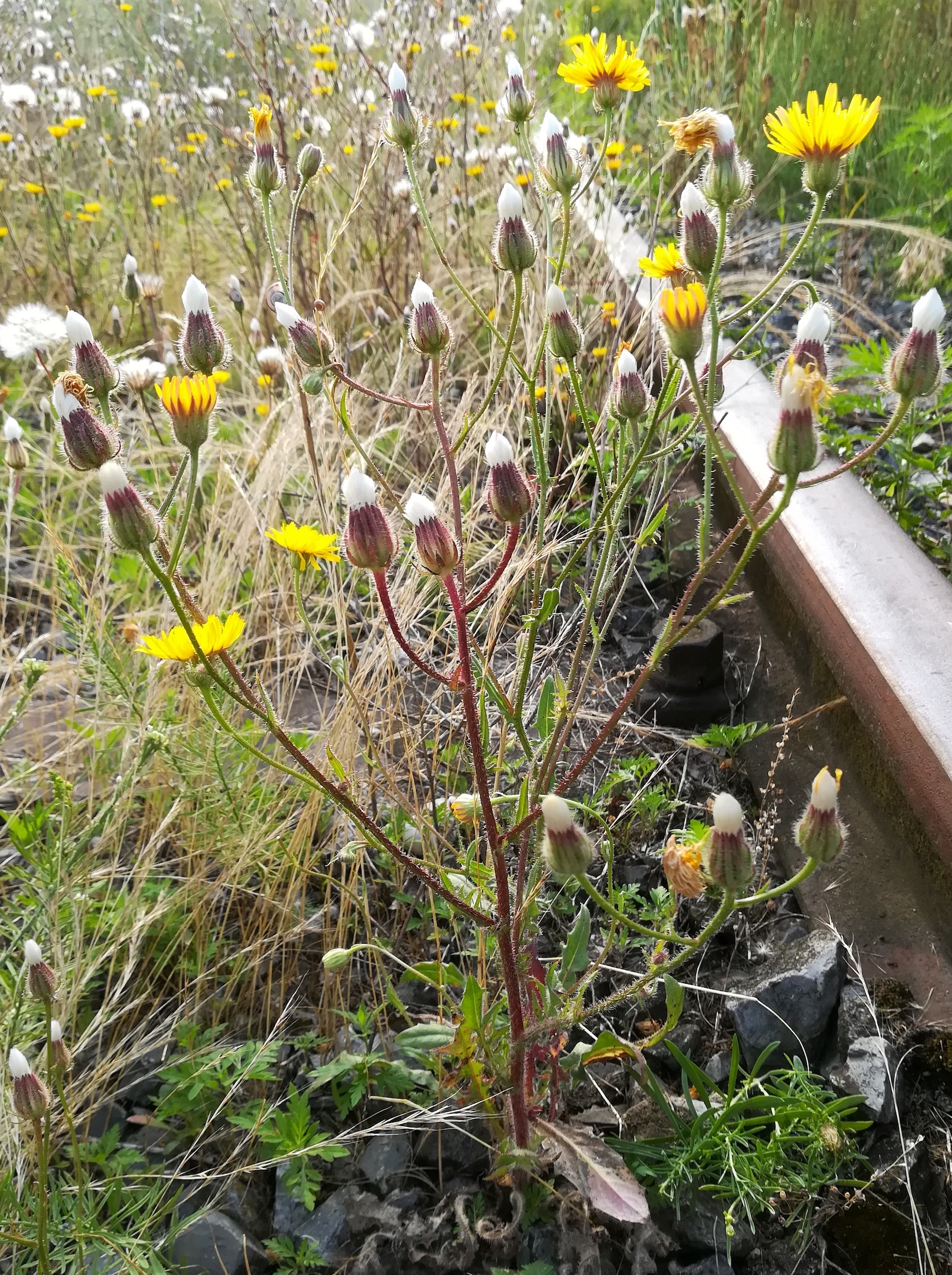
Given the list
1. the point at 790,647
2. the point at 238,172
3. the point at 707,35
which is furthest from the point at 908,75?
the point at 790,647

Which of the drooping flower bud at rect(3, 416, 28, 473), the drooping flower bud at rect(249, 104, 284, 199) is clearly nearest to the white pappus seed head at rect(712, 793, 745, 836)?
the drooping flower bud at rect(249, 104, 284, 199)

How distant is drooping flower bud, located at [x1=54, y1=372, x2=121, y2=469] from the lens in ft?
3.51

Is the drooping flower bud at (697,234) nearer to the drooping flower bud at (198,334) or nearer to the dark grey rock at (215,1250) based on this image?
the drooping flower bud at (198,334)

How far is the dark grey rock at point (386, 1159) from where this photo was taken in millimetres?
1384

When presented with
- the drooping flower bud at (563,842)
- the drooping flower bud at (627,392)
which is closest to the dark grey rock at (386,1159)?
the drooping flower bud at (563,842)

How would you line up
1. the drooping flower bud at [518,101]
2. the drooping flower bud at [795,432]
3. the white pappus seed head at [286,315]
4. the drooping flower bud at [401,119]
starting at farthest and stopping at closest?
the drooping flower bud at [518,101] → the drooping flower bud at [401,119] → the white pappus seed head at [286,315] → the drooping flower bud at [795,432]

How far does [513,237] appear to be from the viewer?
1271 mm

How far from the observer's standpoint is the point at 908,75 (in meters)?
4.05

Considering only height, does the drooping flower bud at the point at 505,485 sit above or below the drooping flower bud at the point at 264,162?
below

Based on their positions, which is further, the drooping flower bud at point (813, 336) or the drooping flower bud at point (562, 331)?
the drooping flower bud at point (562, 331)

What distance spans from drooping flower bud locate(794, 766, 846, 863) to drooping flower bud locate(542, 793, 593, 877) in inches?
8.3

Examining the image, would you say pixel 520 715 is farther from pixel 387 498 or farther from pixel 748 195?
pixel 387 498

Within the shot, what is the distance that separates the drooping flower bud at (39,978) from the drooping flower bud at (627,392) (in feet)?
3.08

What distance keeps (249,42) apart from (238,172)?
3835 millimetres
